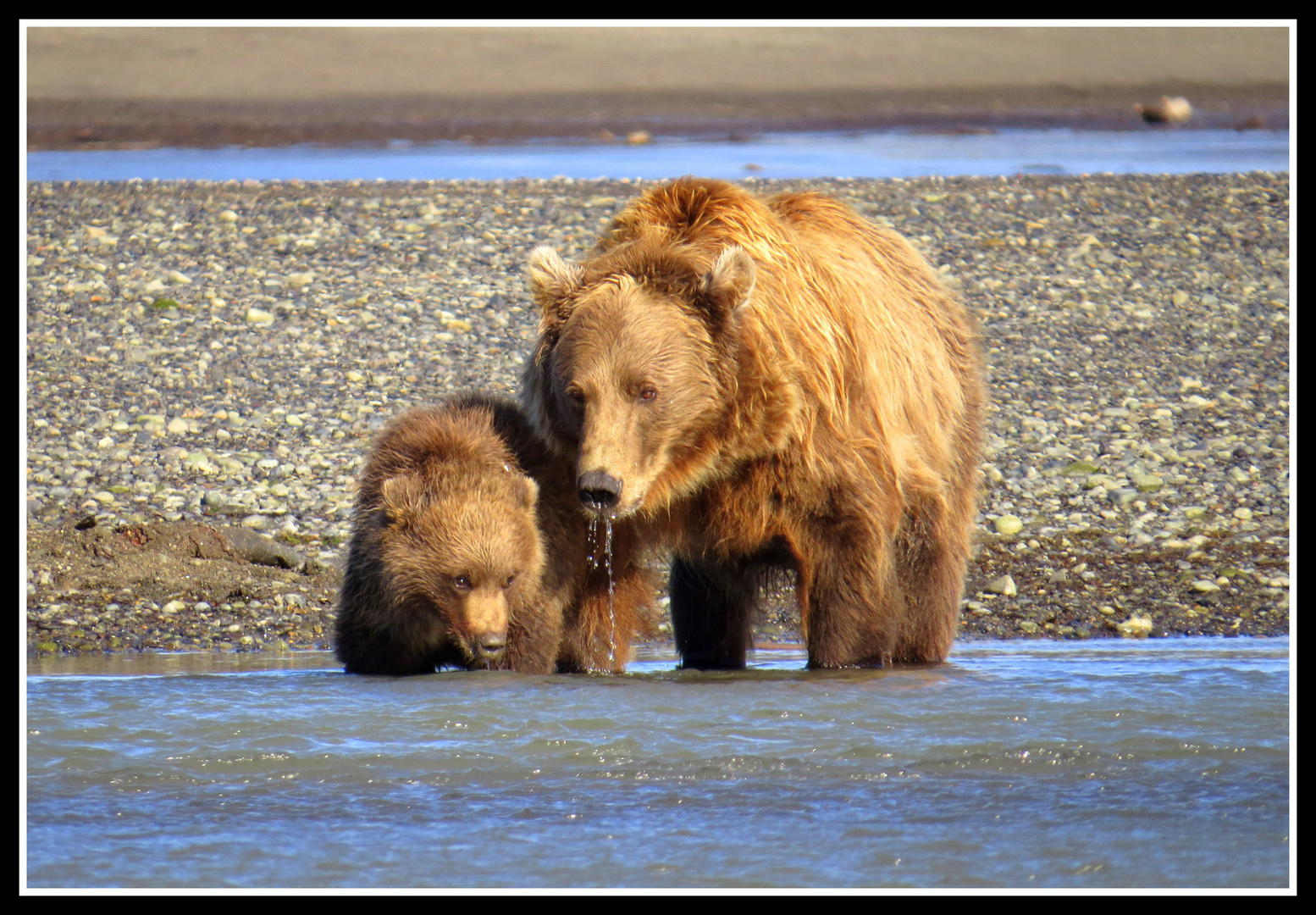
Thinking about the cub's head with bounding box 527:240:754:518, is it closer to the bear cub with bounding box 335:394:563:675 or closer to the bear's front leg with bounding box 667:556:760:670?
the bear cub with bounding box 335:394:563:675

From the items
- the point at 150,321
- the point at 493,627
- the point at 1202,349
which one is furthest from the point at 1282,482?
the point at 150,321

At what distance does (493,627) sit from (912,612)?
1570mm

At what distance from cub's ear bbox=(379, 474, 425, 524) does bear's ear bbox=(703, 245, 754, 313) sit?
52.4 inches

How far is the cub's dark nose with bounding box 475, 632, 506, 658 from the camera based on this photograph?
572cm

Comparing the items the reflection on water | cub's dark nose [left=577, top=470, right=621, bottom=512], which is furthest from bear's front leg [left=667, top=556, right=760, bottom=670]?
the reflection on water

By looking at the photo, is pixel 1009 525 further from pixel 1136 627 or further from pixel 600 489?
pixel 600 489

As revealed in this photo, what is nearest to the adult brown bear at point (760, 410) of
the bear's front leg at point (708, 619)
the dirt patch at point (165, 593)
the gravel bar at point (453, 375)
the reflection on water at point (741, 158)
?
the bear's front leg at point (708, 619)

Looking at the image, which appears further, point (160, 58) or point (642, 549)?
point (160, 58)

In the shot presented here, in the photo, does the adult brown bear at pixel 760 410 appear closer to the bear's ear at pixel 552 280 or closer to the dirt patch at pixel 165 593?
the bear's ear at pixel 552 280

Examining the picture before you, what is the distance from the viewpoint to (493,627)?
5750mm

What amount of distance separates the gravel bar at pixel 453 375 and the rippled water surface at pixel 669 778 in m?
1.48

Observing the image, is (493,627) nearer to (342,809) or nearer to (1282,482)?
(342,809)

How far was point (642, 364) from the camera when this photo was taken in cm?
537

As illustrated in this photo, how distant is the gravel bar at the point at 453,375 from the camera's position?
25.1 ft
